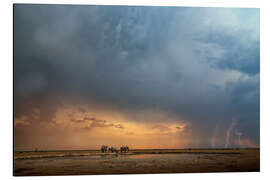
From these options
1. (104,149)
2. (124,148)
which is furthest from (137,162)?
(104,149)

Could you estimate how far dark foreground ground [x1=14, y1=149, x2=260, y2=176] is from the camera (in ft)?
20.5

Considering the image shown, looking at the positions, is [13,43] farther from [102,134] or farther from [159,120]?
[159,120]

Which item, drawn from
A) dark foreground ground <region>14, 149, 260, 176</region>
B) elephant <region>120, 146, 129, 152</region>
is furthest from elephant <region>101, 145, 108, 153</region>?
elephant <region>120, 146, 129, 152</region>

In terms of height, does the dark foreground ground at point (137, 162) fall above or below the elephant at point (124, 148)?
below

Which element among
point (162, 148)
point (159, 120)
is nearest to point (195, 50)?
point (159, 120)

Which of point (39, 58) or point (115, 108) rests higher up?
point (39, 58)

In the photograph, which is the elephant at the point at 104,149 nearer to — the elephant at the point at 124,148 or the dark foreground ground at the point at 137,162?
the dark foreground ground at the point at 137,162

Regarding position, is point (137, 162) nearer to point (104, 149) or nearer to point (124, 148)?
point (124, 148)

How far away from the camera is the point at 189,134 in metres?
6.63

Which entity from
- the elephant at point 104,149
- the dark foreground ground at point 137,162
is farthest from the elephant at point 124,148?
the elephant at point 104,149

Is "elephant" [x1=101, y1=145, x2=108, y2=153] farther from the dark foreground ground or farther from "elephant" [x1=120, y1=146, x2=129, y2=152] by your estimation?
"elephant" [x1=120, y1=146, x2=129, y2=152]

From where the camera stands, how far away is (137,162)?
21.0 ft

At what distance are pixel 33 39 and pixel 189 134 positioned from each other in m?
3.47

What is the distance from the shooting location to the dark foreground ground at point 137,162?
6250 mm
